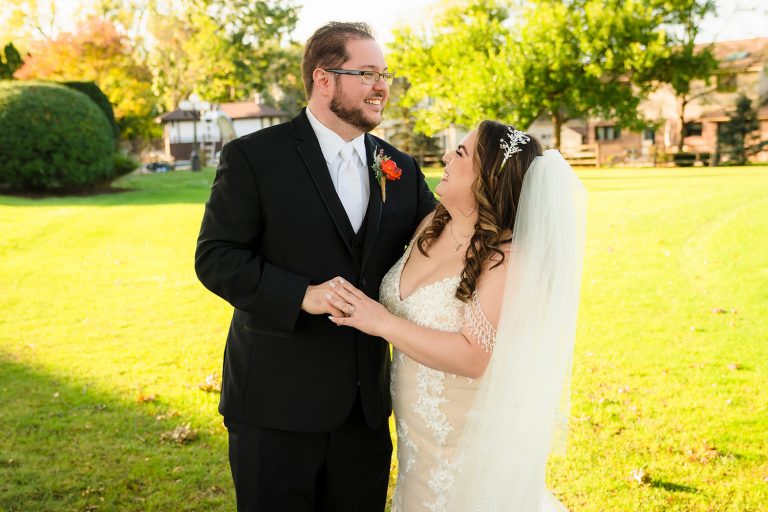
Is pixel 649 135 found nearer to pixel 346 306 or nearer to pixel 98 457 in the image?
pixel 98 457

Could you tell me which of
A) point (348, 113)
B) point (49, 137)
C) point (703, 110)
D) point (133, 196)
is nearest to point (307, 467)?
point (348, 113)

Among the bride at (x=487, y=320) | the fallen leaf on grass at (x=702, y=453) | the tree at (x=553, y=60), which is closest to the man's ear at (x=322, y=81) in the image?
the bride at (x=487, y=320)

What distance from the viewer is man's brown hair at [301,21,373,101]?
3.18 m

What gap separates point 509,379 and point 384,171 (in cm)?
108

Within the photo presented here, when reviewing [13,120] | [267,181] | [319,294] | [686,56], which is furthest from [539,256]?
[686,56]

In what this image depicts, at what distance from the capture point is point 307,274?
309cm

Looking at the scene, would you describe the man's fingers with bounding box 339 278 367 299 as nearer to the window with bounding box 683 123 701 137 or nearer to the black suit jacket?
the black suit jacket

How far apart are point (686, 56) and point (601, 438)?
32.8 meters

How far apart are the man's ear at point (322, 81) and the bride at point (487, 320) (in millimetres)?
618

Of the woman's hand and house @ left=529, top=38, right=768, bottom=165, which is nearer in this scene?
the woman's hand

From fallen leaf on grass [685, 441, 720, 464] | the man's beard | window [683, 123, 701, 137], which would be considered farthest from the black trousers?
window [683, 123, 701, 137]

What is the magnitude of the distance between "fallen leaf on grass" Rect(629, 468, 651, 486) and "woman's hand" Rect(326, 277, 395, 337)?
2734mm

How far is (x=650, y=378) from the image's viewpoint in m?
6.70

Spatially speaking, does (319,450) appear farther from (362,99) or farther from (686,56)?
(686,56)
